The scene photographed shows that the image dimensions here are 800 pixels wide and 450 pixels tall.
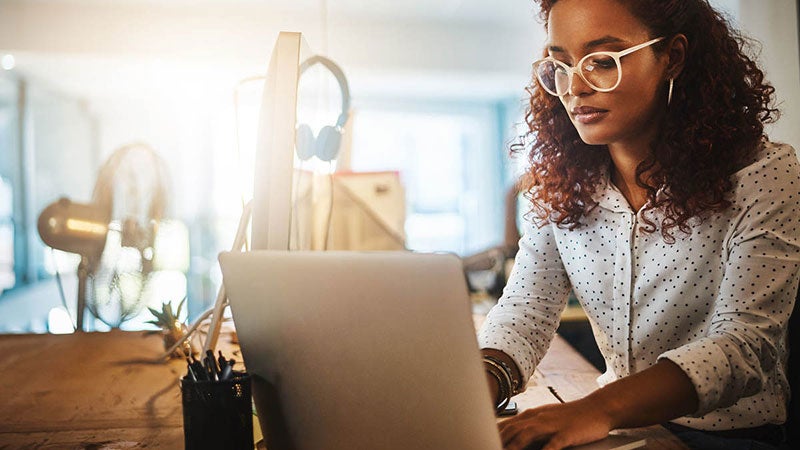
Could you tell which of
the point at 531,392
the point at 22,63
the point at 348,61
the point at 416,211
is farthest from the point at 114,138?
the point at 531,392

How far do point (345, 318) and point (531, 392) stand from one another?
59cm

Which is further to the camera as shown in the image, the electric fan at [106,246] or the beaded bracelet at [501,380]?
the electric fan at [106,246]

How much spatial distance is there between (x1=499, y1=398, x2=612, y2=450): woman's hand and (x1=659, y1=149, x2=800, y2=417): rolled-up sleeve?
14 cm

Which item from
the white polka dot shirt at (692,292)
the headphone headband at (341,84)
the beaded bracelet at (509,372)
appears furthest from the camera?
the headphone headband at (341,84)

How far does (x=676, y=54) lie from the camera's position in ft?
3.52

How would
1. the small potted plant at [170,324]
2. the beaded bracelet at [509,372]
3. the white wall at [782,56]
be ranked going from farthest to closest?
the white wall at [782,56]
the small potted plant at [170,324]
the beaded bracelet at [509,372]

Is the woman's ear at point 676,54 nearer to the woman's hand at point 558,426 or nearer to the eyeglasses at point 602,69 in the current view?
the eyeglasses at point 602,69

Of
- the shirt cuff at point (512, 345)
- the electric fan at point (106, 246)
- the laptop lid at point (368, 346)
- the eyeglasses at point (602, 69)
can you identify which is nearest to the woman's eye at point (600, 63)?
the eyeglasses at point (602, 69)

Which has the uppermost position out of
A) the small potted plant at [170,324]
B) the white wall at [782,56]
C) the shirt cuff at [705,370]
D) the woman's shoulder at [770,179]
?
the white wall at [782,56]

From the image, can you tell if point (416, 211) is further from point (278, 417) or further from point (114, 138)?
point (278, 417)

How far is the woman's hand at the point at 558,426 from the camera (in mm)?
748

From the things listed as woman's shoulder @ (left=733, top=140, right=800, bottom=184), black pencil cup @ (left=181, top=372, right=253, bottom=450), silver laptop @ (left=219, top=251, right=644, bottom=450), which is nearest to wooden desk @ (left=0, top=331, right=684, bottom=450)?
black pencil cup @ (left=181, top=372, right=253, bottom=450)

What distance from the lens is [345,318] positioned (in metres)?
0.62

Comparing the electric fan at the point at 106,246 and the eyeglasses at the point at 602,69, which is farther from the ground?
the eyeglasses at the point at 602,69
